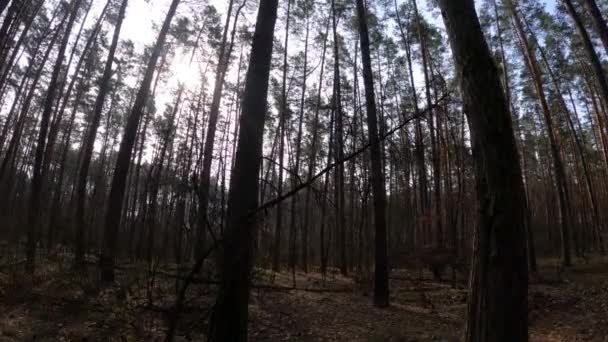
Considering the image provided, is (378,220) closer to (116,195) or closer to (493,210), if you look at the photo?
(493,210)

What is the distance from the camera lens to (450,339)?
16.1 feet

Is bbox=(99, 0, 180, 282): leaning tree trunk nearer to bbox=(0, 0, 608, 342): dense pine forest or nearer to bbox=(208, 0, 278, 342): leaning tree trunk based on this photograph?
bbox=(0, 0, 608, 342): dense pine forest

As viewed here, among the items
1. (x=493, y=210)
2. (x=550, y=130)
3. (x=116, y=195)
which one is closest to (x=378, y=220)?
(x=493, y=210)

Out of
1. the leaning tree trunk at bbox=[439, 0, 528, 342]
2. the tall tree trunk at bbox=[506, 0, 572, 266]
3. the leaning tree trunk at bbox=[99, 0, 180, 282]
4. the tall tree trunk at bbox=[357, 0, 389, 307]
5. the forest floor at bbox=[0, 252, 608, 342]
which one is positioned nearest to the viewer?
the leaning tree trunk at bbox=[439, 0, 528, 342]

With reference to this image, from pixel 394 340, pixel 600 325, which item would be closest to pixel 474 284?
pixel 394 340

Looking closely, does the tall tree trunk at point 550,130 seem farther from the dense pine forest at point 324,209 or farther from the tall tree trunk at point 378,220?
the tall tree trunk at point 378,220

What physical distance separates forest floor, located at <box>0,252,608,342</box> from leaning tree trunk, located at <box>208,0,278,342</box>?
1.73 meters

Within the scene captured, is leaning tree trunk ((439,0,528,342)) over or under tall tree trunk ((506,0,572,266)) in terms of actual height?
under

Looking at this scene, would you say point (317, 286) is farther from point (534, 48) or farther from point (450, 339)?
point (534, 48)

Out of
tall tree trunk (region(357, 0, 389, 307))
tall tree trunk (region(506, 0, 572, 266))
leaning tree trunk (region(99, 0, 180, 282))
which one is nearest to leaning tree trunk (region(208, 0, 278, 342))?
tall tree trunk (region(357, 0, 389, 307))

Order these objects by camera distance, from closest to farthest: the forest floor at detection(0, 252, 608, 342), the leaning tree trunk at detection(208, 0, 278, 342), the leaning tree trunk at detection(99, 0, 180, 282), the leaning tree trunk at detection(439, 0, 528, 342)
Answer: the leaning tree trunk at detection(439, 0, 528, 342) < the leaning tree trunk at detection(208, 0, 278, 342) < the forest floor at detection(0, 252, 608, 342) < the leaning tree trunk at detection(99, 0, 180, 282)

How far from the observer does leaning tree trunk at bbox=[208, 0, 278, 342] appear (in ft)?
7.39

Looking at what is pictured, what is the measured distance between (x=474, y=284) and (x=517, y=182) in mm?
664

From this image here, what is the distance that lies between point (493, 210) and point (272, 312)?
5484mm
